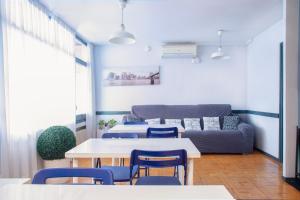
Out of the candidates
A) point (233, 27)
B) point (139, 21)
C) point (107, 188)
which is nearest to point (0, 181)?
point (107, 188)

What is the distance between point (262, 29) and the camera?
16.7 ft

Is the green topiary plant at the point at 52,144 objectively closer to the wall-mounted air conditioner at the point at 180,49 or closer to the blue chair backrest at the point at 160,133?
the blue chair backrest at the point at 160,133

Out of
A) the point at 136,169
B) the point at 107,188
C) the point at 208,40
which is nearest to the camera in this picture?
the point at 107,188

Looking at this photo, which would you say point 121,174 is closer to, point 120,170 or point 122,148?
point 120,170

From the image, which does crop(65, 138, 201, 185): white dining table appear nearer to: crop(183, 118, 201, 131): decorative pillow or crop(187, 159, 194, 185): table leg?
crop(187, 159, 194, 185): table leg

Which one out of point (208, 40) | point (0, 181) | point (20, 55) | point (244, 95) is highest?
point (208, 40)

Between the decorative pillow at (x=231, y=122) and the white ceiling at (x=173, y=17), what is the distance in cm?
189

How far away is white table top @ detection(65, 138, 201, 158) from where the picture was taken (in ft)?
6.43

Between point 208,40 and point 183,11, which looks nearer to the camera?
point 183,11

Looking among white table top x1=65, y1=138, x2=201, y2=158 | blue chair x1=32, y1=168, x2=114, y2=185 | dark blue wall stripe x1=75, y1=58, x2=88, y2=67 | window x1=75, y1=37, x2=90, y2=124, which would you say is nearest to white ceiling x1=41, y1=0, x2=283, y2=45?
window x1=75, y1=37, x2=90, y2=124

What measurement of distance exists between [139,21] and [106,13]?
26.8 inches

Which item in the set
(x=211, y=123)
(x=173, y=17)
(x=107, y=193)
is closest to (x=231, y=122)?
(x=211, y=123)

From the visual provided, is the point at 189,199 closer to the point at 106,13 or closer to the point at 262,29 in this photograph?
the point at 106,13

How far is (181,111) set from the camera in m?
6.11
